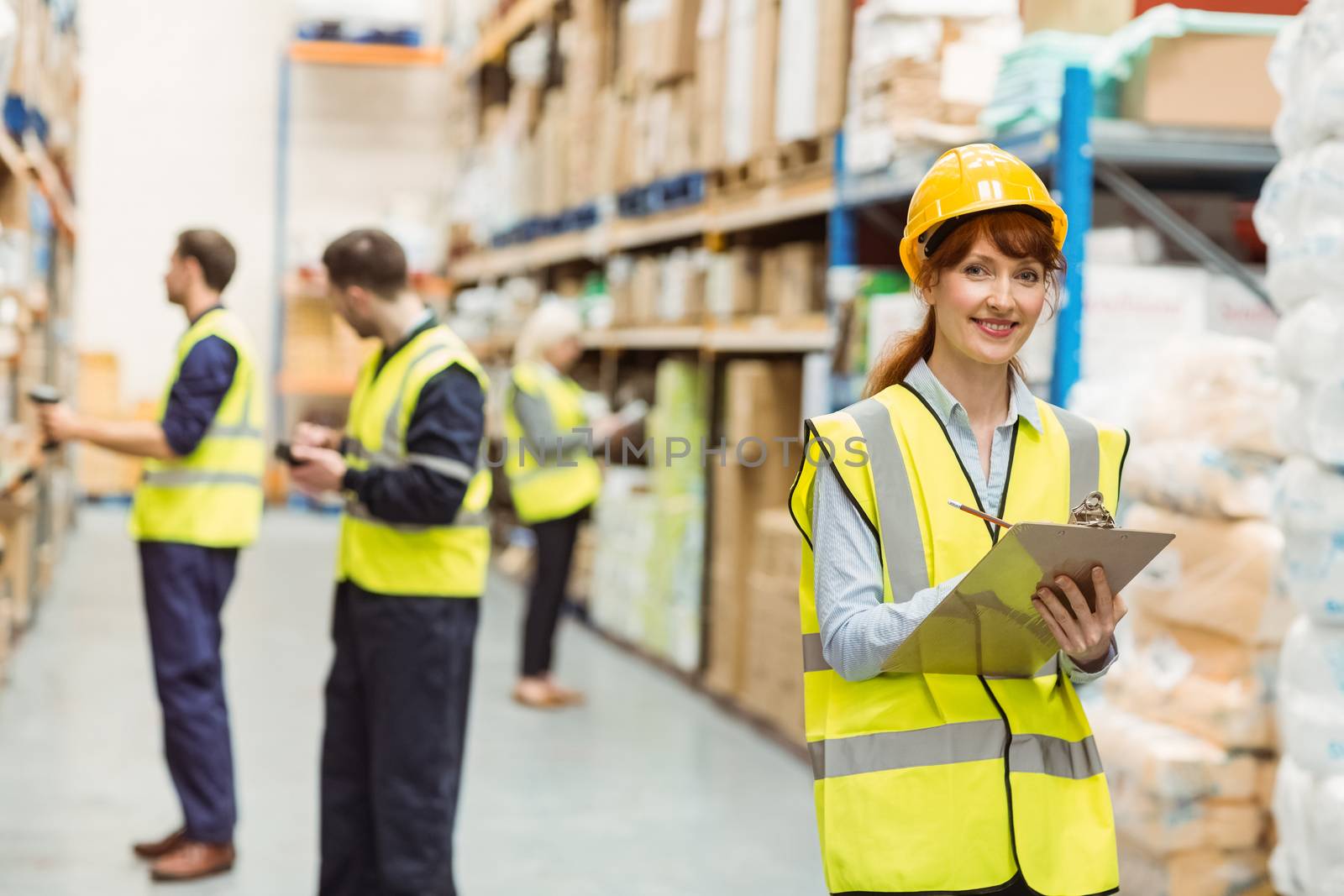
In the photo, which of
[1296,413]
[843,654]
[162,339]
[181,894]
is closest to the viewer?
[843,654]

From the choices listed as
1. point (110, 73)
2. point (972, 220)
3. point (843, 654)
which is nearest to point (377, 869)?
point (843, 654)

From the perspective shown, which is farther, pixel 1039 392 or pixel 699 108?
pixel 699 108

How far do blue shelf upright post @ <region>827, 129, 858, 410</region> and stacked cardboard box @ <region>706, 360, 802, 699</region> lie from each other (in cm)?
84

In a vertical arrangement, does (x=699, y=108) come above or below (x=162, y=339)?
above

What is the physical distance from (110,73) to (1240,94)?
43.6 feet

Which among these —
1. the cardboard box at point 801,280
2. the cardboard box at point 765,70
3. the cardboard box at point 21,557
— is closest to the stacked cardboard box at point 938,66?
the cardboard box at point 801,280

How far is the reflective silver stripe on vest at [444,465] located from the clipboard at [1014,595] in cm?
183

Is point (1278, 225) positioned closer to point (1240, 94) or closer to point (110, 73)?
point (1240, 94)

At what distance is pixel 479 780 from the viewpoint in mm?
5785

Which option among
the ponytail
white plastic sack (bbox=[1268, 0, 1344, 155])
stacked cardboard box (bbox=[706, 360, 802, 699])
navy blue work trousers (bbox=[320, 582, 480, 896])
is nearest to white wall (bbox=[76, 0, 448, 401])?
stacked cardboard box (bbox=[706, 360, 802, 699])

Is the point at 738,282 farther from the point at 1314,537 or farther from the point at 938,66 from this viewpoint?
the point at 1314,537

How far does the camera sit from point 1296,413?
3.54 m

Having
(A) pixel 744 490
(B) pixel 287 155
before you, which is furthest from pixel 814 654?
(B) pixel 287 155

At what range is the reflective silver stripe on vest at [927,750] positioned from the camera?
204 centimetres
